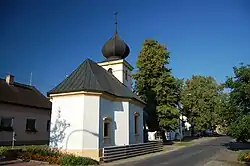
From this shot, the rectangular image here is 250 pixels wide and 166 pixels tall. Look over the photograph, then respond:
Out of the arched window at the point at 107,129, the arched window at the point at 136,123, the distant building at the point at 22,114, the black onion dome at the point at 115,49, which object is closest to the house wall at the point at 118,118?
the arched window at the point at 107,129

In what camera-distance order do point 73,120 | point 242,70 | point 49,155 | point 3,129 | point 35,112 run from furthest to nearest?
point 35,112 → point 3,129 → point 242,70 → point 73,120 → point 49,155

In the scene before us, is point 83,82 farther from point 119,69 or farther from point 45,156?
point 119,69

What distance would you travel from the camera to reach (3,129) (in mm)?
26750

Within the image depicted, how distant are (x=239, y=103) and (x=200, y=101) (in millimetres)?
33906

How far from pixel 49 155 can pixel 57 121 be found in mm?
4046

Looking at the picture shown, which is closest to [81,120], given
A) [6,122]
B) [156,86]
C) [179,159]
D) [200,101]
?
[179,159]

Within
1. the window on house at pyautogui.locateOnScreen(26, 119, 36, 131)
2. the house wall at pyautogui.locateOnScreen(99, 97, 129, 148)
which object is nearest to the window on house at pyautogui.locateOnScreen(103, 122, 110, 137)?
the house wall at pyautogui.locateOnScreen(99, 97, 129, 148)

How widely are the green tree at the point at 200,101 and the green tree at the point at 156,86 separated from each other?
17047 mm

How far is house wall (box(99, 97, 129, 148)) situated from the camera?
21.7 metres

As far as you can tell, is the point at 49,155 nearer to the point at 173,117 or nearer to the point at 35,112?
the point at 35,112

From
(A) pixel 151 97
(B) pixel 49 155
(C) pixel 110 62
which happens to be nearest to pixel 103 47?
(C) pixel 110 62

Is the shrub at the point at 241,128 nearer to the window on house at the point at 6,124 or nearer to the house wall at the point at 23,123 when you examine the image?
the house wall at the point at 23,123

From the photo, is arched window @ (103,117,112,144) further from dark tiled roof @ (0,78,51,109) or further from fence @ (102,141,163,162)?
dark tiled roof @ (0,78,51,109)

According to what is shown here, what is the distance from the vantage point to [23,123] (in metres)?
29.3
